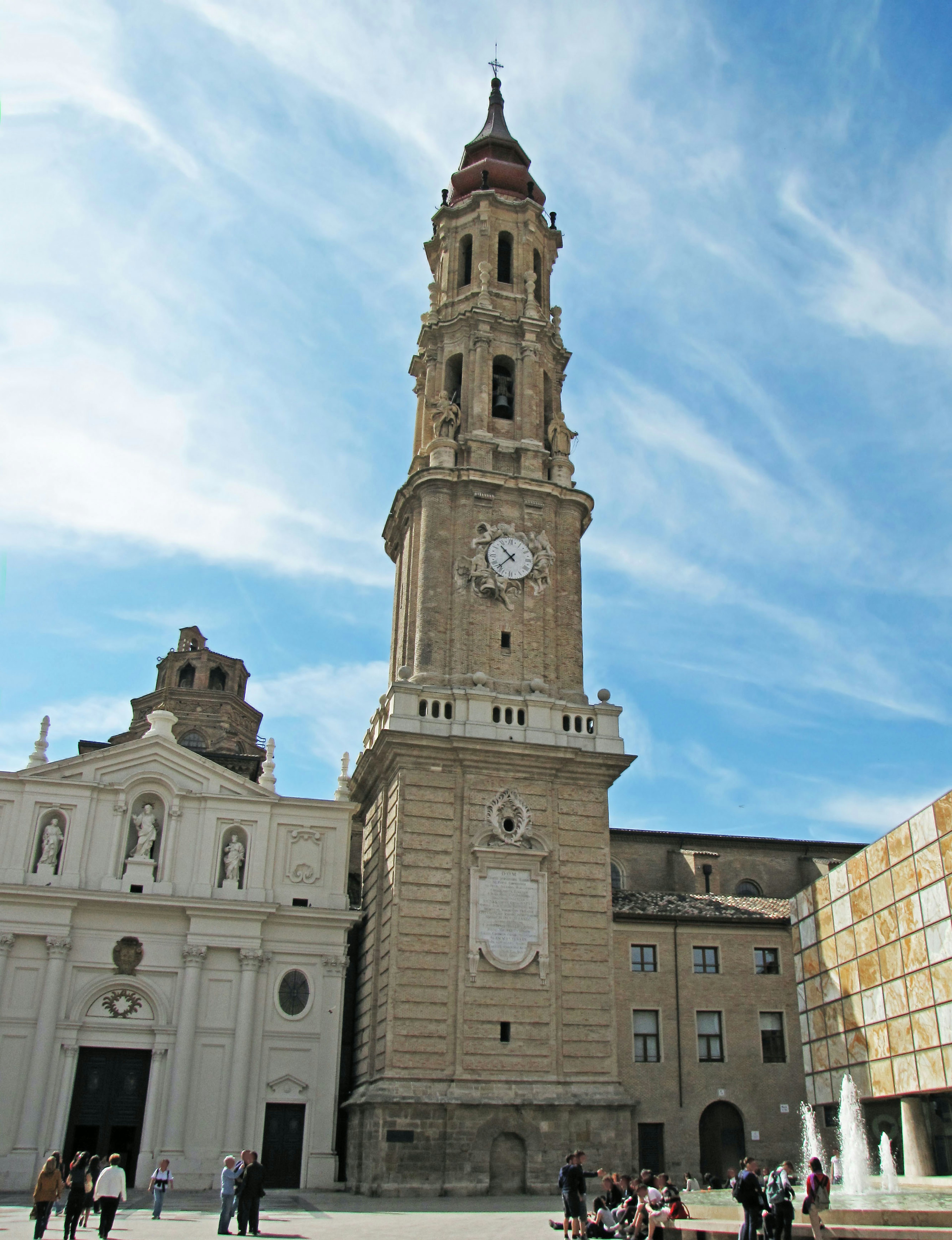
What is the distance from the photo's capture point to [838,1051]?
3619 centimetres

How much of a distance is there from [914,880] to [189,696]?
126 feet

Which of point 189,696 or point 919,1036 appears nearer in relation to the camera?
point 919,1036

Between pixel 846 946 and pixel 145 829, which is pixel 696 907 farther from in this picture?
pixel 145 829

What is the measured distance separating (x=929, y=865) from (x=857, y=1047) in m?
6.83

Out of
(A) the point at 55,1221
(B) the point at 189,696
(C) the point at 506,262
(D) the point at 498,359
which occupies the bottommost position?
(A) the point at 55,1221

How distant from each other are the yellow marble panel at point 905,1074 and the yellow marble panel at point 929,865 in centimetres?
504

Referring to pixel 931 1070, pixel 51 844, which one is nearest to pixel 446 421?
pixel 51 844

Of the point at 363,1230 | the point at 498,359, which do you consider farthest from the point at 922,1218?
the point at 498,359

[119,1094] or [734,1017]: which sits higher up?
[734,1017]

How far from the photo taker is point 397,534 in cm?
4372

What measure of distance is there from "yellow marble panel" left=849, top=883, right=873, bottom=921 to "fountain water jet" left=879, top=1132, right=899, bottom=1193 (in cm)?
643

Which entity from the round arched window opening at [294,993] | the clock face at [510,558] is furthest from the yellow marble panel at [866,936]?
the round arched window opening at [294,993]

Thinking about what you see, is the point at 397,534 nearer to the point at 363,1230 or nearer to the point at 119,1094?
the point at 119,1094

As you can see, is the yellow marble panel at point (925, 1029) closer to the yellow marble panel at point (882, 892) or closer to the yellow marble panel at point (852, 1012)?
the yellow marble panel at point (852, 1012)
